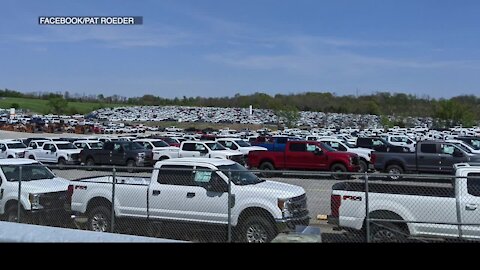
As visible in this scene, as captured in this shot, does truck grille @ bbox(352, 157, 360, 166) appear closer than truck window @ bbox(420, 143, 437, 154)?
No

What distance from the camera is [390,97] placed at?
179250mm

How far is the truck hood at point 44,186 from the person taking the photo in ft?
38.1

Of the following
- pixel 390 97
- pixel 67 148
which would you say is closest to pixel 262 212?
pixel 67 148

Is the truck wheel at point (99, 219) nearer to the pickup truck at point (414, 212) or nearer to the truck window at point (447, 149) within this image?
the pickup truck at point (414, 212)

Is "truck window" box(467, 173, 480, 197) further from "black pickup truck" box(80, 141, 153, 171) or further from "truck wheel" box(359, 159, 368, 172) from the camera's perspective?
"black pickup truck" box(80, 141, 153, 171)

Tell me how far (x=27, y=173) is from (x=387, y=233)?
347 inches

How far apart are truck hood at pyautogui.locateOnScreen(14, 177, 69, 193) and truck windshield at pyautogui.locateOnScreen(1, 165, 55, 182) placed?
33 centimetres

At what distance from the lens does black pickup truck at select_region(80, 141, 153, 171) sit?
2867cm

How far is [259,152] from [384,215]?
16.7 m

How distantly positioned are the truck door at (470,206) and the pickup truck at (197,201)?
294 cm

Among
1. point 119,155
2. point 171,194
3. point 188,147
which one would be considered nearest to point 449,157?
point 188,147

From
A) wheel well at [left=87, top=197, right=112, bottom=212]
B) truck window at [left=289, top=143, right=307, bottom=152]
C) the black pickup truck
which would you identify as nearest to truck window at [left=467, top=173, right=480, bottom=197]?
wheel well at [left=87, top=197, right=112, bottom=212]

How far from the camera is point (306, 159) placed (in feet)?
82.0
